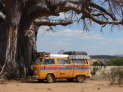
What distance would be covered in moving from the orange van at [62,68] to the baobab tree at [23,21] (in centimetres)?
235

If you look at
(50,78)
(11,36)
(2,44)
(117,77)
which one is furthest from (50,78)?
(2,44)

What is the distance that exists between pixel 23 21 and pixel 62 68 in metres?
5.49

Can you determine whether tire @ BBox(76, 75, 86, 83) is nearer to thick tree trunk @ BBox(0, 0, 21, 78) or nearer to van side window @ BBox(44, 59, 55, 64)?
van side window @ BBox(44, 59, 55, 64)

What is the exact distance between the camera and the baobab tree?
26438 mm

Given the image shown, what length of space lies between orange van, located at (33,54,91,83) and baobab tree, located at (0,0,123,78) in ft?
7.71

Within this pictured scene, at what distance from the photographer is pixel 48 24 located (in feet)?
106

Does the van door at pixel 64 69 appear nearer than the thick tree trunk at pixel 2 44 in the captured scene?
Yes

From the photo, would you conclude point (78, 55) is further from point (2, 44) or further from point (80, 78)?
point (2, 44)

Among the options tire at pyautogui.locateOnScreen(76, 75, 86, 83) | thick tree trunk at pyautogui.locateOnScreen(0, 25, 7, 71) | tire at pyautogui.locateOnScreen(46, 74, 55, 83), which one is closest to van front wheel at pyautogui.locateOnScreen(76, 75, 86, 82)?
tire at pyautogui.locateOnScreen(76, 75, 86, 83)

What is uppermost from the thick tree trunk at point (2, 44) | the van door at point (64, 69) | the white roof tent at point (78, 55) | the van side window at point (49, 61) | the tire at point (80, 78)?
the thick tree trunk at point (2, 44)

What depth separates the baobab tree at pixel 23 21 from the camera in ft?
86.7

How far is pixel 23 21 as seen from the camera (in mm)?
28422

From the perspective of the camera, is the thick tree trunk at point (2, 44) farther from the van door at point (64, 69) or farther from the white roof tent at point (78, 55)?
the white roof tent at point (78, 55)

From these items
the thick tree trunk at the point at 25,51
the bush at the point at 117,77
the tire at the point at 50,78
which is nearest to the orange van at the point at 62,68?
the tire at the point at 50,78
